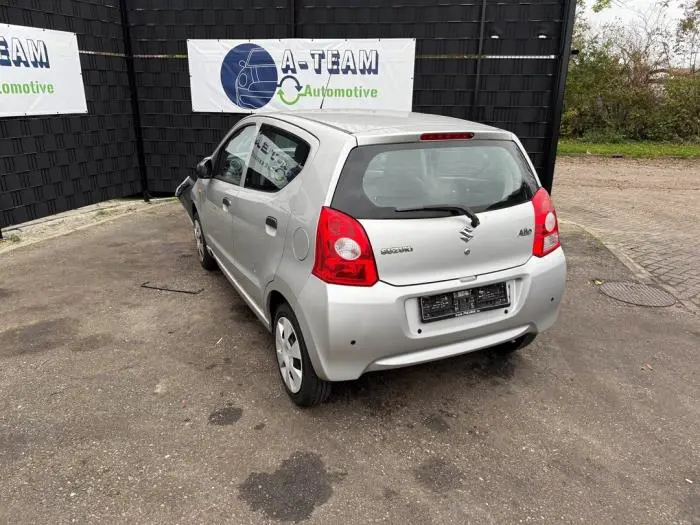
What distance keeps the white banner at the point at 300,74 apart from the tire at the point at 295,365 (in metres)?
4.90

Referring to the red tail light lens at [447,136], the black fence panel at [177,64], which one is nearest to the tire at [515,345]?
the red tail light lens at [447,136]

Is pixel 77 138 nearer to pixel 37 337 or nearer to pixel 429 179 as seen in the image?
pixel 37 337

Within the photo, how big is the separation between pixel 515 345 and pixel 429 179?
1.44 metres

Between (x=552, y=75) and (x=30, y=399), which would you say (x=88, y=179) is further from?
(x=552, y=75)

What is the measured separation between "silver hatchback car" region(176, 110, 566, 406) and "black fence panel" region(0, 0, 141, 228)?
14.8 ft

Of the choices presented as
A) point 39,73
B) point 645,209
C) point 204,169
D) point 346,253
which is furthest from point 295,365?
point 645,209

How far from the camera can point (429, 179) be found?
2807 millimetres

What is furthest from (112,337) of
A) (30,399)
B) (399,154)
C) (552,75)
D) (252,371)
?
(552,75)

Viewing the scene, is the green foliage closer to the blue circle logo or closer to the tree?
the tree

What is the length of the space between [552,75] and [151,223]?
5.57m

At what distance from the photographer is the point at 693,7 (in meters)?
19.9

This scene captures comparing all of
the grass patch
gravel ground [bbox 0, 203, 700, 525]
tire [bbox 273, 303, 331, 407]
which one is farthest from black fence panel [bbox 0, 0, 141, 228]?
the grass patch

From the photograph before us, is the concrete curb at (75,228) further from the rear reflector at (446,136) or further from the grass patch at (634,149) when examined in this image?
the grass patch at (634,149)

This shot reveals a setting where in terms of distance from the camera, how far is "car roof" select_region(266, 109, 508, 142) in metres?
2.84
